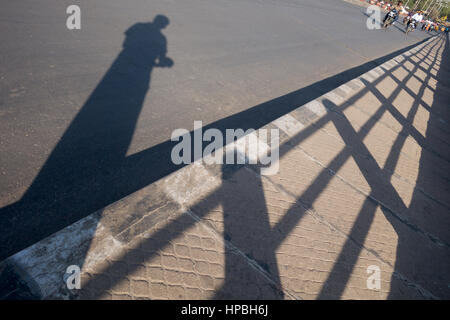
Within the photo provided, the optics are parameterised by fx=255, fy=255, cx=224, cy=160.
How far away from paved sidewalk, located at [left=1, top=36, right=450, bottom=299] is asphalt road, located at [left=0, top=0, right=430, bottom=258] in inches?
27.1

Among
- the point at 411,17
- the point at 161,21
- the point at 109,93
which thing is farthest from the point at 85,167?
the point at 411,17

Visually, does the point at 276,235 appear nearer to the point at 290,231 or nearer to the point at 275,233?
the point at 275,233

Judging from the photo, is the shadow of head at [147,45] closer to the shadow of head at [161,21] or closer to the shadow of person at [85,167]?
the shadow of head at [161,21]

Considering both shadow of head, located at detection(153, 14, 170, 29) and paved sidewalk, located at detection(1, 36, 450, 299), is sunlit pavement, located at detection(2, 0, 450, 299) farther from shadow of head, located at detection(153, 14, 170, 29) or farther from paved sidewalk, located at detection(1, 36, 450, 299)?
shadow of head, located at detection(153, 14, 170, 29)

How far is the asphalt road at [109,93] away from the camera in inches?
108

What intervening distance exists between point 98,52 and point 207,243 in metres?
5.02

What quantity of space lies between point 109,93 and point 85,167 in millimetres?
1829

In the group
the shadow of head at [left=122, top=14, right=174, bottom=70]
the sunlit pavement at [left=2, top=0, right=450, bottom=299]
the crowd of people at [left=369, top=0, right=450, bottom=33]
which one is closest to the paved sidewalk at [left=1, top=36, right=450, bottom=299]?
the sunlit pavement at [left=2, top=0, right=450, bottom=299]

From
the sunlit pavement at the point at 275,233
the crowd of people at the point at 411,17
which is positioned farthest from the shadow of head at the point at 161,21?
the crowd of people at the point at 411,17

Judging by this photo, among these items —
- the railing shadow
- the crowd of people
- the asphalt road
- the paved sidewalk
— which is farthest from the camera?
the crowd of people

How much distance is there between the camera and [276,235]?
2508 mm

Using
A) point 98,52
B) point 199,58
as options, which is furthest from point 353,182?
point 98,52

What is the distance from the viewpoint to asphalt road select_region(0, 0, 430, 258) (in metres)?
2.74

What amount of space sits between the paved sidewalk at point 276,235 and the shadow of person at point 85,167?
24.0 inches
